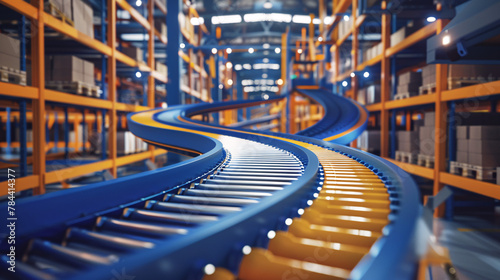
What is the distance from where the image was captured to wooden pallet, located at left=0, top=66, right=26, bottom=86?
5254mm

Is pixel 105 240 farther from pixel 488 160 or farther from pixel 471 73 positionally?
pixel 471 73

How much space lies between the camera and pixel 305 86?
13.7 metres

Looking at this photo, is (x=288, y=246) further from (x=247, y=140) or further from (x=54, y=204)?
(x=247, y=140)

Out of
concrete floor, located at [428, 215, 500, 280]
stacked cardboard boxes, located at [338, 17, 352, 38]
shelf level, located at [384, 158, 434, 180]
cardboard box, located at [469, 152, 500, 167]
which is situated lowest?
concrete floor, located at [428, 215, 500, 280]

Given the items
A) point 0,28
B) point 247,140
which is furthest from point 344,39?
point 0,28

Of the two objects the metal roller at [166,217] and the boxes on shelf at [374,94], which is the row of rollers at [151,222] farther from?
the boxes on shelf at [374,94]

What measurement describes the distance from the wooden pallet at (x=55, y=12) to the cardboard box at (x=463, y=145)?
27.7ft

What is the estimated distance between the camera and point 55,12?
22.7 feet

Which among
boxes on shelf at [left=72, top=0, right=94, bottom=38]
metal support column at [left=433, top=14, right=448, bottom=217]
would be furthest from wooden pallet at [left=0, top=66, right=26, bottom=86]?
metal support column at [left=433, top=14, right=448, bottom=217]

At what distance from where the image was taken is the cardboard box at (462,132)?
246 inches

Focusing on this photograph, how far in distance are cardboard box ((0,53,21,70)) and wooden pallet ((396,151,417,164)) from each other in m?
8.59

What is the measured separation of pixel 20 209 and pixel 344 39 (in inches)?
524

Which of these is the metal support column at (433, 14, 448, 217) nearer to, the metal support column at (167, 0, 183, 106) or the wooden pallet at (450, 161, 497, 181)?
the wooden pallet at (450, 161, 497, 181)

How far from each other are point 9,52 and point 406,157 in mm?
8864
